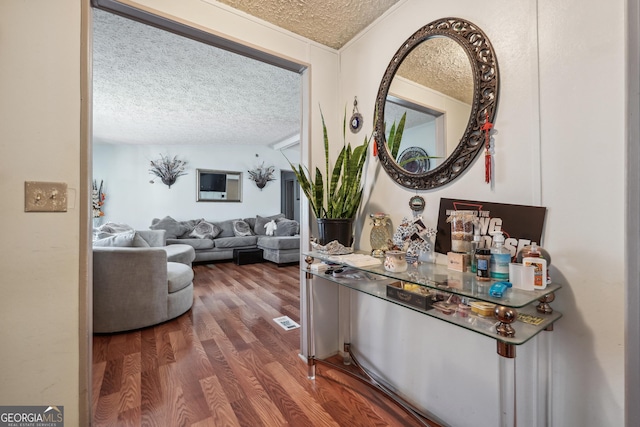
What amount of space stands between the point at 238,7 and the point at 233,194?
16.7 feet

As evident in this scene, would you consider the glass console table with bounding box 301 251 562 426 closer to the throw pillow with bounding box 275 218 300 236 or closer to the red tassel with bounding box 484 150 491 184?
the red tassel with bounding box 484 150 491 184

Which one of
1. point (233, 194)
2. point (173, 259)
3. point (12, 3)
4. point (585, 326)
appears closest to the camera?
point (585, 326)

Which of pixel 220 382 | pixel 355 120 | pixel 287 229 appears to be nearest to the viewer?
pixel 220 382

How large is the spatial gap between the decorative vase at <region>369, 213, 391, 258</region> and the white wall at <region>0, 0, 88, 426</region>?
1.44 meters

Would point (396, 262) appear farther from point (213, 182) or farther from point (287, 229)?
point (213, 182)

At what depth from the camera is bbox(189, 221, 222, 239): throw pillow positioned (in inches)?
208

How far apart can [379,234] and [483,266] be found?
606 mm

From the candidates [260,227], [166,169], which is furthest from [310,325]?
[166,169]

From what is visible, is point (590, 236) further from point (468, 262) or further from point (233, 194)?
point (233, 194)

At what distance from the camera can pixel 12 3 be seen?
1062mm

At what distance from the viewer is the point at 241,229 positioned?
574 cm

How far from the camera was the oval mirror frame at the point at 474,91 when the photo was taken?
111 centimetres

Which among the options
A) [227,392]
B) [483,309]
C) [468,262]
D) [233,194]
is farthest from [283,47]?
[233,194]

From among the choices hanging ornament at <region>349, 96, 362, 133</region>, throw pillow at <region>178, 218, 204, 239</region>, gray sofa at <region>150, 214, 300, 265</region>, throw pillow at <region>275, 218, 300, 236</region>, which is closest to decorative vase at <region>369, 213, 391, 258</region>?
hanging ornament at <region>349, 96, 362, 133</region>
